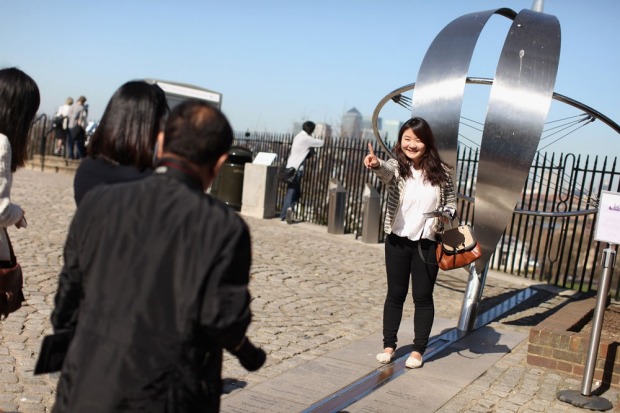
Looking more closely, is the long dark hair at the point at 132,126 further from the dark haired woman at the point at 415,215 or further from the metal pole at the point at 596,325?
the metal pole at the point at 596,325

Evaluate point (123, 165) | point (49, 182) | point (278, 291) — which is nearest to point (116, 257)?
point (123, 165)

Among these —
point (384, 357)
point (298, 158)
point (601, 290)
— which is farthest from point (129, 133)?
point (298, 158)

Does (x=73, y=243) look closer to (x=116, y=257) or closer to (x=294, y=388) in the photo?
(x=116, y=257)

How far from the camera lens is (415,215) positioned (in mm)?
5625

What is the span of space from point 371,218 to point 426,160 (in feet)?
26.1

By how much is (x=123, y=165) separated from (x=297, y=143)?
12.2 metres

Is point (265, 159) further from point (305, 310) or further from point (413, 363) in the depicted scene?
point (413, 363)

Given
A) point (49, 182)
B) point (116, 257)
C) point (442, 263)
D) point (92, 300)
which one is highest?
point (116, 257)

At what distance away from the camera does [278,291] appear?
832 centimetres

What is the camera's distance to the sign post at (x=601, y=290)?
528 centimetres

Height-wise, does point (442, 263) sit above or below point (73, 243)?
below

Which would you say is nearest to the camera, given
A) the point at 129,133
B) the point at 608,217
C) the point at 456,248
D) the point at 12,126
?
the point at 129,133

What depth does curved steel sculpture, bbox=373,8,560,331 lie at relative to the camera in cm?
648

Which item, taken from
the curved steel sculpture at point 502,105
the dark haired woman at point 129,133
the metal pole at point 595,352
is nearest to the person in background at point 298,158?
the curved steel sculpture at point 502,105
